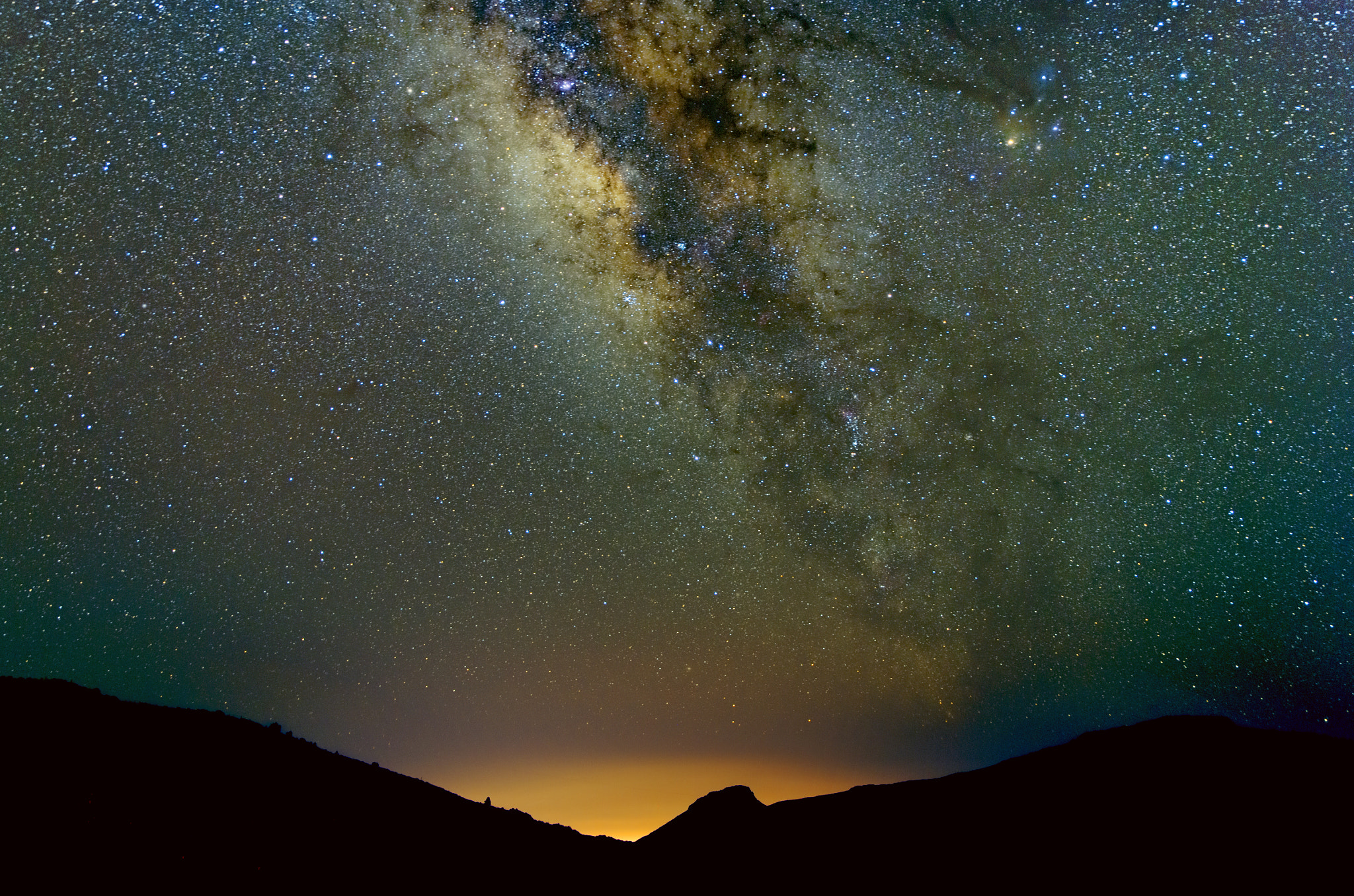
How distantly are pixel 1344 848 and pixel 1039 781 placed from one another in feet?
13.6

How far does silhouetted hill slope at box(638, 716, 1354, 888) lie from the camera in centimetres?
773

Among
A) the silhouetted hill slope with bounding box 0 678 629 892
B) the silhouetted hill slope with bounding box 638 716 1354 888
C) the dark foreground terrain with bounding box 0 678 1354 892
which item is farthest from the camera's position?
the silhouetted hill slope with bounding box 638 716 1354 888

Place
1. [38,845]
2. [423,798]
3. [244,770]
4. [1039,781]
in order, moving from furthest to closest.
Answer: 1. [1039,781]
2. [423,798]
3. [244,770]
4. [38,845]

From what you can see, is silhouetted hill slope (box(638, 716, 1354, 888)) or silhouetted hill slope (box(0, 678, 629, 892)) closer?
silhouetted hill slope (box(0, 678, 629, 892))

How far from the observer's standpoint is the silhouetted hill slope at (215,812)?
5234 millimetres

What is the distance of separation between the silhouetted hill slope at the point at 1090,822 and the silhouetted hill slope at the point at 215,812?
3.49 metres

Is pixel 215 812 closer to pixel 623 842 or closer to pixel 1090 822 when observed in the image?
pixel 623 842

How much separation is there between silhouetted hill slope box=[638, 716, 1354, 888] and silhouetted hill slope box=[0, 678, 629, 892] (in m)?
3.49

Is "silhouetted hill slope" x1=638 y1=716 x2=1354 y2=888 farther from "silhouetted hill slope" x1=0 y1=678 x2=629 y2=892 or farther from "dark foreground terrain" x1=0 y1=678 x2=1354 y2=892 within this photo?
"silhouetted hill slope" x1=0 y1=678 x2=629 y2=892

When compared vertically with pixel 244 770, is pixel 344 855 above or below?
below

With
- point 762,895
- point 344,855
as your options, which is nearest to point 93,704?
point 344,855

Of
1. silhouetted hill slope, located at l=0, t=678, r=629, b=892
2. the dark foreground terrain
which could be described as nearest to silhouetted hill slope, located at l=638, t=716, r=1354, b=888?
the dark foreground terrain

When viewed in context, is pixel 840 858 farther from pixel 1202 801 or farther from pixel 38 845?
pixel 38 845

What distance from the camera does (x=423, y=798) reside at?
9102 mm
